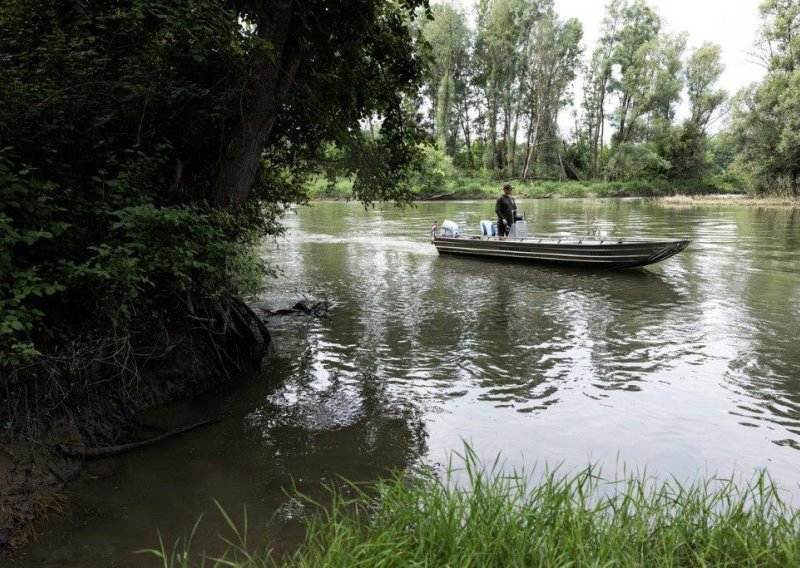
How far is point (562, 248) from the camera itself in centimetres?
1379

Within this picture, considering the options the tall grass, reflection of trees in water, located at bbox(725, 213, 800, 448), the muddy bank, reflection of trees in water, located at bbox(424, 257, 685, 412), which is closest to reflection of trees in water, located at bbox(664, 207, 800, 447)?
reflection of trees in water, located at bbox(725, 213, 800, 448)

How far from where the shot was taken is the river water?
161 inches

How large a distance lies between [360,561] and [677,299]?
9.70 metres

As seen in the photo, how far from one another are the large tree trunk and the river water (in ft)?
7.39

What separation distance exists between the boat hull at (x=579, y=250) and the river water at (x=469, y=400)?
913 mm

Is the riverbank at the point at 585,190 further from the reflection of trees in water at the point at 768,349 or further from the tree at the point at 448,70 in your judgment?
the reflection of trees in water at the point at 768,349

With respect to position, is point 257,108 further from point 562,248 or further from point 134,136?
point 562,248

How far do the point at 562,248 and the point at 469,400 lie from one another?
877 centimetres

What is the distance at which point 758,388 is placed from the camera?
6047 mm

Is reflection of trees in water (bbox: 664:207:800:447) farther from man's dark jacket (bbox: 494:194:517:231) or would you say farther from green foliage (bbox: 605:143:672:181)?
green foliage (bbox: 605:143:672:181)

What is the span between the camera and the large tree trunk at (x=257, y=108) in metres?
5.83

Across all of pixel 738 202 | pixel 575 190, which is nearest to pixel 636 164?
pixel 575 190

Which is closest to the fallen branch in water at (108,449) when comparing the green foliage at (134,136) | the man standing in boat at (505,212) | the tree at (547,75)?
the green foliage at (134,136)

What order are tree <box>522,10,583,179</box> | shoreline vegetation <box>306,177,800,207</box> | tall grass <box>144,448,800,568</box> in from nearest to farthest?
tall grass <box>144,448,800,568</box>, shoreline vegetation <box>306,177,800,207</box>, tree <box>522,10,583,179</box>
